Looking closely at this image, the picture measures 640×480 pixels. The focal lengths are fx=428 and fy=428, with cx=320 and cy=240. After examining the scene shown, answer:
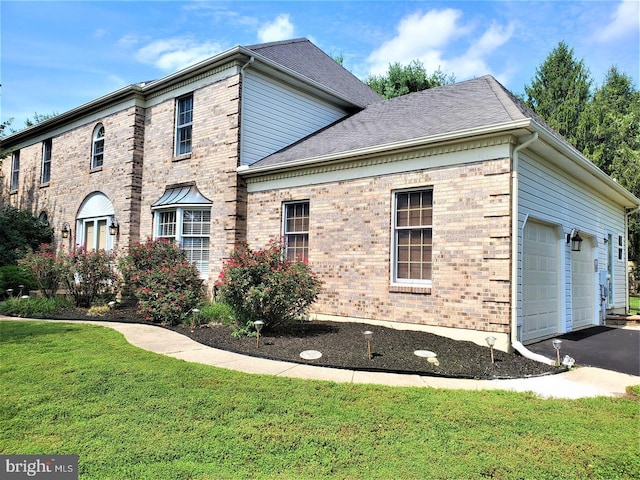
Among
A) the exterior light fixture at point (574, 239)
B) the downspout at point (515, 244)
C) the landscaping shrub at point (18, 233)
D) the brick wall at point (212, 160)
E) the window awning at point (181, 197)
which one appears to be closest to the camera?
the downspout at point (515, 244)

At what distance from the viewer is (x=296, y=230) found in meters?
10.8

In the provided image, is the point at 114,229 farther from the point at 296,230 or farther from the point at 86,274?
the point at 296,230

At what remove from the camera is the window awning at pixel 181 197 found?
1226 centimetres

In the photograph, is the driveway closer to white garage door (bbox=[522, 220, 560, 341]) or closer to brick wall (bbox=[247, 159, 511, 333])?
white garage door (bbox=[522, 220, 560, 341])

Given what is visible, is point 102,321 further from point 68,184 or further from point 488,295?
point 68,184

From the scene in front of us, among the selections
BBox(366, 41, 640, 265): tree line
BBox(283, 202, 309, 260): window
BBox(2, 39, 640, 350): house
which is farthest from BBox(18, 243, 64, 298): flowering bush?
BBox(366, 41, 640, 265): tree line

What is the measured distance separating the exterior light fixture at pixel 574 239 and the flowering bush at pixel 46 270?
1316cm

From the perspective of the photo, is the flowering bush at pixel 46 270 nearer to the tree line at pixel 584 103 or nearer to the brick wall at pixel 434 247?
the brick wall at pixel 434 247

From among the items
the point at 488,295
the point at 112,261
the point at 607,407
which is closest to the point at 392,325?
the point at 488,295

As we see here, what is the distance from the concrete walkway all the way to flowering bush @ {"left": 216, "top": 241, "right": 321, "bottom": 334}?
132 centimetres

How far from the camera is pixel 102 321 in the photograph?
9.76 meters

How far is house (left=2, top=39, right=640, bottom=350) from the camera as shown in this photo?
7723 millimetres

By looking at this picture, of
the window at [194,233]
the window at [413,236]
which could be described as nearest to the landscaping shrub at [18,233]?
the window at [194,233]

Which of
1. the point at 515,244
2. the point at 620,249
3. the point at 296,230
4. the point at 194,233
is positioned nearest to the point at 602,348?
the point at 515,244
